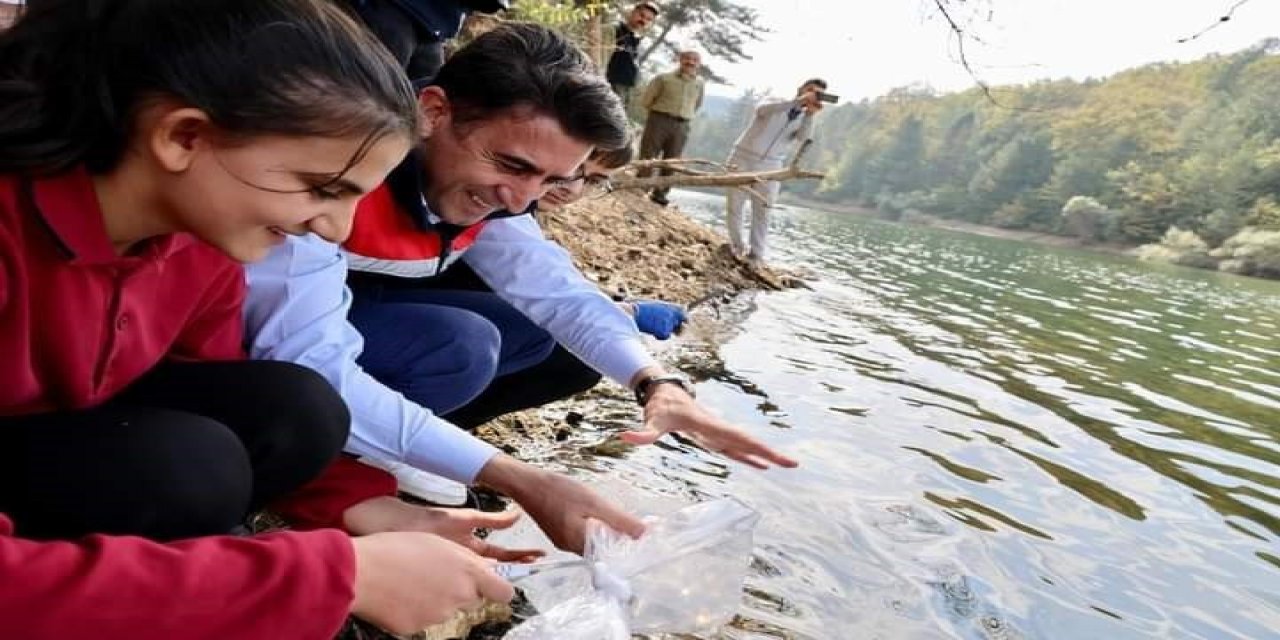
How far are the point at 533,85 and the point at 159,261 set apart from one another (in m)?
0.78

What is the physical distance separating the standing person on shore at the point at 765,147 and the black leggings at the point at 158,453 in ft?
22.5

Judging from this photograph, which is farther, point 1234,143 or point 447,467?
point 1234,143

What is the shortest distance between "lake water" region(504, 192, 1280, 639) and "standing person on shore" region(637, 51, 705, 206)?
136 inches

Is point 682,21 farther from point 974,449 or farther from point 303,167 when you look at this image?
point 303,167

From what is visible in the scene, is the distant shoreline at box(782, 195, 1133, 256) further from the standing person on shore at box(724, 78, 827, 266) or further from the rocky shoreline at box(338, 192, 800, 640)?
the rocky shoreline at box(338, 192, 800, 640)

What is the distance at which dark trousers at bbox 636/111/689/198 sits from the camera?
9.90 m

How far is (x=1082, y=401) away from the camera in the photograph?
192 inches

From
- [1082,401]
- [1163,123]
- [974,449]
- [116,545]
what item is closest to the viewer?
[116,545]

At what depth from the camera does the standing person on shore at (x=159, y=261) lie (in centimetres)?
79

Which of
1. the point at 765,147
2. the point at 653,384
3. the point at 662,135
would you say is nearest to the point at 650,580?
the point at 653,384

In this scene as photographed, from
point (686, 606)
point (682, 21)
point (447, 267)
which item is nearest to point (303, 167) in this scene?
point (686, 606)

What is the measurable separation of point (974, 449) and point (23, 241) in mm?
3352

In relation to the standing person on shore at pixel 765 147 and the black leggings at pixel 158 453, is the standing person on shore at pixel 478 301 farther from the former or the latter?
the standing person on shore at pixel 765 147

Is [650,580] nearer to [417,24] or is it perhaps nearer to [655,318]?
[417,24]
